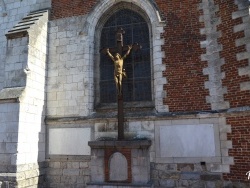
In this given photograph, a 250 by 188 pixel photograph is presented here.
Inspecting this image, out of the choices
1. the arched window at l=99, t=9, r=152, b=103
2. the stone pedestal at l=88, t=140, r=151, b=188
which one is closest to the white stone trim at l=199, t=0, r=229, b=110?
the arched window at l=99, t=9, r=152, b=103

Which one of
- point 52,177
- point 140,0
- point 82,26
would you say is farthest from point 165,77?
point 52,177

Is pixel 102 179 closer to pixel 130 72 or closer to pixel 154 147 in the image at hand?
pixel 154 147

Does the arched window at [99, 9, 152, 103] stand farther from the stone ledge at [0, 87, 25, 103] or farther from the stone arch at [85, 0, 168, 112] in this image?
the stone ledge at [0, 87, 25, 103]

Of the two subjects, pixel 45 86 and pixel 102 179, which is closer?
pixel 102 179

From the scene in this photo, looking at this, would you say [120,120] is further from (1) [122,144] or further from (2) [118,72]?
(2) [118,72]

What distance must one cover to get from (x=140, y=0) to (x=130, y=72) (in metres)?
1.99

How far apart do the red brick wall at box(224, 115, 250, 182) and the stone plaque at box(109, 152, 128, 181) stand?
220cm

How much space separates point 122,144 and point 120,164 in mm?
464

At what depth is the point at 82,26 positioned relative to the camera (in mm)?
7516

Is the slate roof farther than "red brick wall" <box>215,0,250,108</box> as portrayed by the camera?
Yes

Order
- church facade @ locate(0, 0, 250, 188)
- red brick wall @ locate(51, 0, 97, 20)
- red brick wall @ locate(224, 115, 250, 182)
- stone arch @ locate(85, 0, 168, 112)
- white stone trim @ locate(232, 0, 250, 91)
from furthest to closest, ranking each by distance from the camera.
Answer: red brick wall @ locate(51, 0, 97, 20) < stone arch @ locate(85, 0, 168, 112) < church facade @ locate(0, 0, 250, 188) < white stone trim @ locate(232, 0, 250, 91) < red brick wall @ locate(224, 115, 250, 182)

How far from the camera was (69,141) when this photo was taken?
276 inches

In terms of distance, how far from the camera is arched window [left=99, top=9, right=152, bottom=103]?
7006mm

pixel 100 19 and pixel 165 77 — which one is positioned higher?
pixel 100 19
